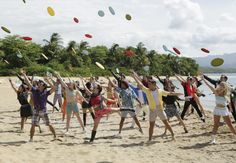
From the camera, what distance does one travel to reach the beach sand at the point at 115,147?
27.6 feet

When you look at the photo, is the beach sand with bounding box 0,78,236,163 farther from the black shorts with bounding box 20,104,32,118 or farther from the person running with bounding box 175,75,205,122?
the person running with bounding box 175,75,205,122

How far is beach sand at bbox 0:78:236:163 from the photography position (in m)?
8.42

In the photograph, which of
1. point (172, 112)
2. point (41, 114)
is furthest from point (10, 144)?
point (172, 112)

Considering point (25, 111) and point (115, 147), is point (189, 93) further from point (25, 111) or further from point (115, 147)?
point (25, 111)

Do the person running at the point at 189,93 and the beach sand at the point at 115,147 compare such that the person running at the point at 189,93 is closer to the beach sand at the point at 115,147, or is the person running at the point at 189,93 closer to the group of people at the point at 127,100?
the group of people at the point at 127,100

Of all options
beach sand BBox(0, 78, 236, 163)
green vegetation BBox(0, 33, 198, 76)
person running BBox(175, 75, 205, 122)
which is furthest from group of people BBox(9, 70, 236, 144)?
green vegetation BBox(0, 33, 198, 76)

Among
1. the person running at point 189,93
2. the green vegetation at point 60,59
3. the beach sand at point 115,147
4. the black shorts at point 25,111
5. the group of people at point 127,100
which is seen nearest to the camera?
the beach sand at point 115,147

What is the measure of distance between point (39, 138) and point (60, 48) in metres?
59.7

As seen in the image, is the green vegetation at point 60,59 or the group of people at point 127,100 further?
the green vegetation at point 60,59

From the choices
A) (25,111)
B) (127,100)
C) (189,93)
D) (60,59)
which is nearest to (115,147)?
(127,100)

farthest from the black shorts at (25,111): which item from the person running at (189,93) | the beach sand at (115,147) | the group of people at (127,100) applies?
the person running at (189,93)

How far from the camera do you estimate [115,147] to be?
971 centimetres

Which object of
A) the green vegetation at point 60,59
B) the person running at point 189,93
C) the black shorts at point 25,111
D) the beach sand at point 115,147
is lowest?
the beach sand at point 115,147

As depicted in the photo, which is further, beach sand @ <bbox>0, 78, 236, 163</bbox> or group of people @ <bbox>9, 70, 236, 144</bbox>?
group of people @ <bbox>9, 70, 236, 144</bbox>
